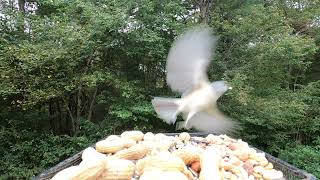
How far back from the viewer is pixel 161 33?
14.2 feet

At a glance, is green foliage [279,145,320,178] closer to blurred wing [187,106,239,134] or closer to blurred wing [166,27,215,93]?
blurred wing [187,106,239,134]

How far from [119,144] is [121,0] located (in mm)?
2845

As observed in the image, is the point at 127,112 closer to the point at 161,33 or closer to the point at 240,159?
the point at 161,33

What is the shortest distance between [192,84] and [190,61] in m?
0.10

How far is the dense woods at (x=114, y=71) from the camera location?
13.0ft

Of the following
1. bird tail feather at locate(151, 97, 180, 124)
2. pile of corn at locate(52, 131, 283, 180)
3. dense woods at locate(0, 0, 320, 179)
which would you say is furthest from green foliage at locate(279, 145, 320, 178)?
bird tail feather at locate(151, 97, 180, 124)

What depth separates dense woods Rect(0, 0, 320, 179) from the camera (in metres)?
3.97

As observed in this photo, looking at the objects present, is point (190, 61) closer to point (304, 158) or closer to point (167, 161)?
point (167, 161)

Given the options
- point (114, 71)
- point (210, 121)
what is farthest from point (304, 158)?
point (210, 121)

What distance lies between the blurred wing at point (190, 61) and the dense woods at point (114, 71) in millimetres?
2387

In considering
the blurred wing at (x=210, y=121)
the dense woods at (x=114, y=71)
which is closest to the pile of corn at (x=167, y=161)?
the blurred wing at (x=210, y=121)

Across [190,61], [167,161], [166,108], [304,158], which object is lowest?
[304,158]

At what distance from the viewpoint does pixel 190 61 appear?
1448mm

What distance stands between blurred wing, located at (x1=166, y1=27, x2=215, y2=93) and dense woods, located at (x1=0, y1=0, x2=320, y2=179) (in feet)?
7.83
